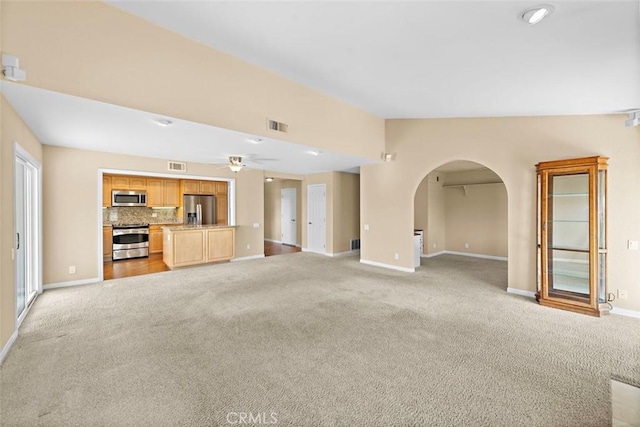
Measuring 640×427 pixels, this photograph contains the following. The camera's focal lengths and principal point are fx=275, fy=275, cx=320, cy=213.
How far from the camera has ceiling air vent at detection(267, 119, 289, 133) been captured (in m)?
3.95

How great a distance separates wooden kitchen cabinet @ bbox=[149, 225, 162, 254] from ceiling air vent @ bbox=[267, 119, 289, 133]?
600cm

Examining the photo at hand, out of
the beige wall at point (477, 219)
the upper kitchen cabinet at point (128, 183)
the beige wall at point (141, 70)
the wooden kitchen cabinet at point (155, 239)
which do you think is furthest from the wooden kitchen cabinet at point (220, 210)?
the beige wall at point (477, 219)

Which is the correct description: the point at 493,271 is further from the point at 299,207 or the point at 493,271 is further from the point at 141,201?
the point at 141,201

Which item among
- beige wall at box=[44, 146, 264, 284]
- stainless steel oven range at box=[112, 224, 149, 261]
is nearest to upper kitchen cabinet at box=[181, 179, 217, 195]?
stainless steel oven range at box=[112, 224, 149, 261]

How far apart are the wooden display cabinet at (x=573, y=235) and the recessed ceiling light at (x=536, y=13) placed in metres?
2.31

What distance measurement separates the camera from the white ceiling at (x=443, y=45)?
2369mm

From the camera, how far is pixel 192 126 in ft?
11.3

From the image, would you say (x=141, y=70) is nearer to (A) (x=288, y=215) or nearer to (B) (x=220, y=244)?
(B) (x=220, y=244)

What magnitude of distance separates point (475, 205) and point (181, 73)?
25.6 ft

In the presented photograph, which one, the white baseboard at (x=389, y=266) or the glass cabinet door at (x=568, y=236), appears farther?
the white baseboard at (x=389, y=266)

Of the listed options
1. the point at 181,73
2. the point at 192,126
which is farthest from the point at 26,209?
the point at 181,73

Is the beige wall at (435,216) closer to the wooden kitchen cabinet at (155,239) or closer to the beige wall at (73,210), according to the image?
the beige wall at (73,210)

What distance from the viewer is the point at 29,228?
4250 mm

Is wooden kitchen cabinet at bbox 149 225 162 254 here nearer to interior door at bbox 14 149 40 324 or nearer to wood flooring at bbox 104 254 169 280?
wood flooring at bbox 104 254 169 280
